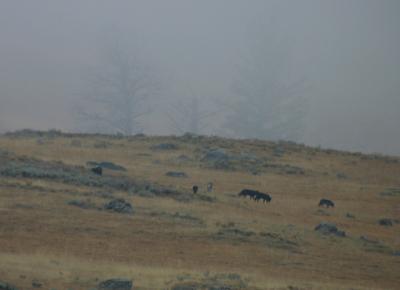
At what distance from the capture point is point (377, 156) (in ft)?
172

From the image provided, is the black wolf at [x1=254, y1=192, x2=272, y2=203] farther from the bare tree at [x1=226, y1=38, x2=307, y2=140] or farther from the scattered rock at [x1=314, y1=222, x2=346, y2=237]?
the bare tree at [x1=226, y1=38, x2=307, y2=140]

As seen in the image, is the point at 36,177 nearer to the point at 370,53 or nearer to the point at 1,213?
the point at 1,213

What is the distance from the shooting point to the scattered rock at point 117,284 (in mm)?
16938

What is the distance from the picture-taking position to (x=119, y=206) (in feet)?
89.6

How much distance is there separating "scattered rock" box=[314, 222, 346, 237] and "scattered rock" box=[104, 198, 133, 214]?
607 cm

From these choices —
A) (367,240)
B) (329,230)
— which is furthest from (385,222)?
(329,230)

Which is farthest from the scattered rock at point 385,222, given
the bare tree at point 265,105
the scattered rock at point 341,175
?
the bare tree at point 265,105

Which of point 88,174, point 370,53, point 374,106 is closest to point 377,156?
point 88,174

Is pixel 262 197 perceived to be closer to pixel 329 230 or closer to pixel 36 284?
pixel 329 230

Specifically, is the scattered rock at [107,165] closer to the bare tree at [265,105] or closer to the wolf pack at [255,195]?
the wolf pack at [255,195]

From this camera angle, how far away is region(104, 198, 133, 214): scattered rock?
1070 inches

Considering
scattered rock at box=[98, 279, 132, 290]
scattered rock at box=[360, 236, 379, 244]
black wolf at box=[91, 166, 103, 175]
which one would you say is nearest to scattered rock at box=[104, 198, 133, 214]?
black wolf at box=[91, 166, 103, 175]

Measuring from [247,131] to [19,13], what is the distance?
9625 centimetres

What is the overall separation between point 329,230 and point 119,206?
6712mm
